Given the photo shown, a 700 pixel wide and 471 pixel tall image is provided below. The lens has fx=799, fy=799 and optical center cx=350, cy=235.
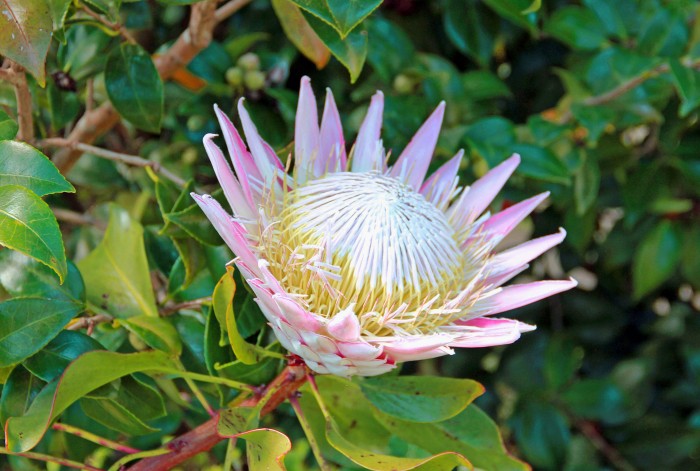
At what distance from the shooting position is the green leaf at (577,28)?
1.45m

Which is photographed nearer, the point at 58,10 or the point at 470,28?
the point at 58,10

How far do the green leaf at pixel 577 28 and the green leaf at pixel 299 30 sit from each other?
50 centimetres

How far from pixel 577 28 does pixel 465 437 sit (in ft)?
2.74

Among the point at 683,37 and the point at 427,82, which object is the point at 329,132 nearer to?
the point at 427,82

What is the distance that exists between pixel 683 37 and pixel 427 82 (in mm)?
462

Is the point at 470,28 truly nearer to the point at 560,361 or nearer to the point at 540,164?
the point at 540,164

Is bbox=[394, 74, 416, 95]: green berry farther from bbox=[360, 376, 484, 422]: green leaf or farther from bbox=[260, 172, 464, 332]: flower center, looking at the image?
Answer: bbox=[360, 376, 484, 422]: green leaf

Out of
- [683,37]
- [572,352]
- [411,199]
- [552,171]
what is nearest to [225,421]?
[411,199]

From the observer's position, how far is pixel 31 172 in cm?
76

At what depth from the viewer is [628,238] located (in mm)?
1790

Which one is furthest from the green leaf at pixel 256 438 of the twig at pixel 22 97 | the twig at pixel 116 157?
the twig at pixel 22 97

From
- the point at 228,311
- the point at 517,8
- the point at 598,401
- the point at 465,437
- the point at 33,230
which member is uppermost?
the point at 517,8

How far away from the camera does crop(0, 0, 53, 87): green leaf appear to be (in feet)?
2.62

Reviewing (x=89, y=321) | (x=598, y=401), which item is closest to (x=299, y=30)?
(x=89, y=321)
